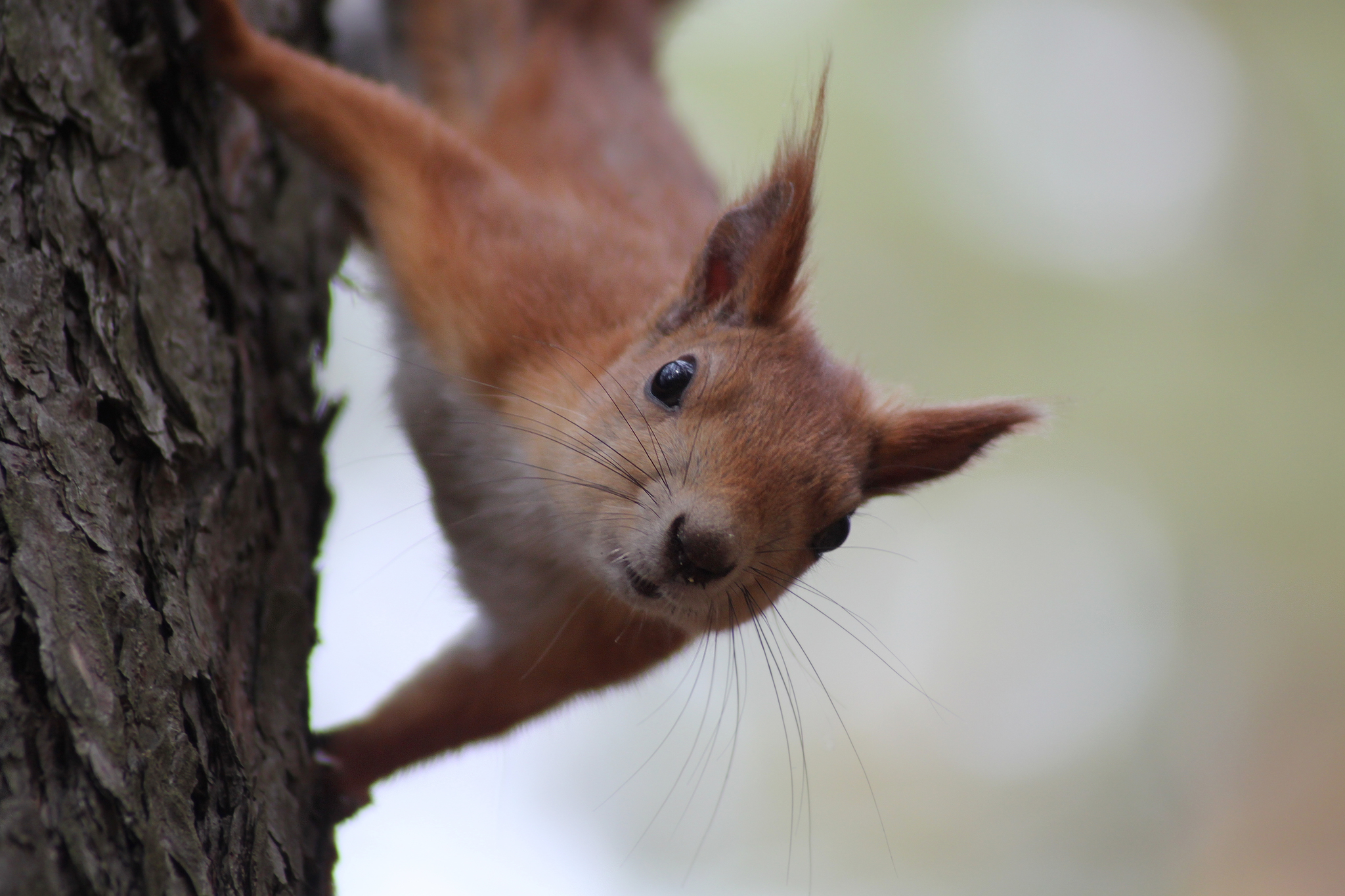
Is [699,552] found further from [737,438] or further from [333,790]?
[333,790]

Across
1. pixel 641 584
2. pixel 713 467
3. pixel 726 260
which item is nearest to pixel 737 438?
pixel 713 467

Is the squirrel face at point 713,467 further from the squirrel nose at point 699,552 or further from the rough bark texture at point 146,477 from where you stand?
the rough bark texture at point 146,477

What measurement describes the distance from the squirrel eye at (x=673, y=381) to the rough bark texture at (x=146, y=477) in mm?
948

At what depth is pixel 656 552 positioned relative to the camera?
98.4 inches

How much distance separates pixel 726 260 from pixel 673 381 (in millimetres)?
464

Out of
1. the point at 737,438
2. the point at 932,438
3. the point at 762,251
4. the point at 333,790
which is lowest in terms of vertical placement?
the point at 333,790

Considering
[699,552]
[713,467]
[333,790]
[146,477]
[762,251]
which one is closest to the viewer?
[146,477]

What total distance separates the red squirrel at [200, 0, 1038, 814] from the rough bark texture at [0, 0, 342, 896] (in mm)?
337

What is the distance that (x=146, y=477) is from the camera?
2.18 m

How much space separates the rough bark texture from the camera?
1.70 metres

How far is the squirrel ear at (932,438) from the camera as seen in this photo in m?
3.03

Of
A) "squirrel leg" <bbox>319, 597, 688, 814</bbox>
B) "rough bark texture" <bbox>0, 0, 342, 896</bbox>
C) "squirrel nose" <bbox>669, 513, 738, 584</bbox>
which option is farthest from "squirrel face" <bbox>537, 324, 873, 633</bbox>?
"rough bark texture" <bbox>0, 0, 342, 896</bbox>

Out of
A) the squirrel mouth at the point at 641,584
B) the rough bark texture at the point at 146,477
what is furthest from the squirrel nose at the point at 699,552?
the rough bark texture at the point at 146,477

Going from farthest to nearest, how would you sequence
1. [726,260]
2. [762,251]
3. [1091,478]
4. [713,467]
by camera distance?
[1091,478]
[726,260]
[762,251]
[713,467]
